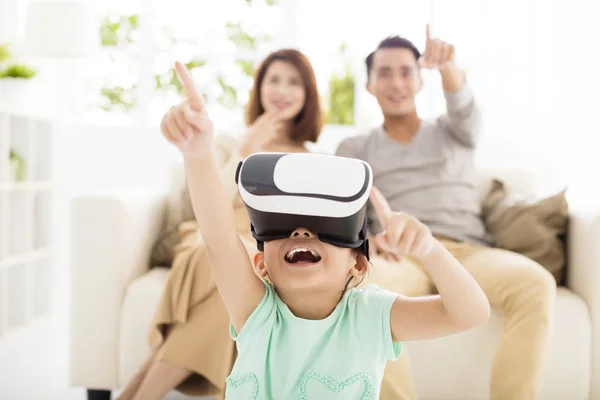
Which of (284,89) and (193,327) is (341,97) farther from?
(193,327)

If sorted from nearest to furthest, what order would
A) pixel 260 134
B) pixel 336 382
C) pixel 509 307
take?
pixel 336 382 < pixel 509 307 < pixel 260 134

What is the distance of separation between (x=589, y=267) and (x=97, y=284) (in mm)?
1521

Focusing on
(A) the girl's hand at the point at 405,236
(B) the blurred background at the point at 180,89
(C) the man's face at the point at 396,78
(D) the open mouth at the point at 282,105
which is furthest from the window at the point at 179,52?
(A) the girl's hand at the point at 405,236

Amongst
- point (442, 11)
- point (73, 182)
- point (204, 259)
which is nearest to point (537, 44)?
point (442, 11)

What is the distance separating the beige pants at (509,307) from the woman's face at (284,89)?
730mm

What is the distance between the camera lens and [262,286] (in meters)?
1.06

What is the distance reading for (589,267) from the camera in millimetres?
1958

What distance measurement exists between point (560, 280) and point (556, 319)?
0.96 ft

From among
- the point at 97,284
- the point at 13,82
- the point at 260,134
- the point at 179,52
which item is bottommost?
the point at 97,284

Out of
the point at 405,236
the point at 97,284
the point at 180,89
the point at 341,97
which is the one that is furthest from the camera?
the point at 180,89

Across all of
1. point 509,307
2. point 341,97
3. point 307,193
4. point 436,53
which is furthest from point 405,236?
point 341,97

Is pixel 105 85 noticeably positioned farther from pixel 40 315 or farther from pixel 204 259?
pixel 204 259

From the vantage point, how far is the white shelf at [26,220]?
292cm

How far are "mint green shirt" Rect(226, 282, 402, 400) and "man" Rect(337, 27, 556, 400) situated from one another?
76 cm
